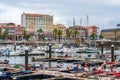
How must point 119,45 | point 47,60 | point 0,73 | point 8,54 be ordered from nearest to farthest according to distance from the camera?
point 0,73 < point 47,60 < point 8,54 < point 119,45

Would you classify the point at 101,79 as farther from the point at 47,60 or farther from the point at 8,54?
the point at 8,54

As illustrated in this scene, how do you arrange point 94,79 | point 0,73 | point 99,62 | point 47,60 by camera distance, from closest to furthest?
1. point 94,79
2. point 0,73
3. point 99,62
4. point 47,60

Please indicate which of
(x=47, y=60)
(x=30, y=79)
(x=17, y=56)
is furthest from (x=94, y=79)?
(x=17, y=56)

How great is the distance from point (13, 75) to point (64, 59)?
3172 cm

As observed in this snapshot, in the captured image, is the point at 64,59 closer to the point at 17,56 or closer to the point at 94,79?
the point at 17,56

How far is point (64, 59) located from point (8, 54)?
2778 cm

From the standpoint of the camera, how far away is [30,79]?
139ft

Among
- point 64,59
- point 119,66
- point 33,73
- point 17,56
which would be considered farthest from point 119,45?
point 33,73

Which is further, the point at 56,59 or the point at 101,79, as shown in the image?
the point at 56,59

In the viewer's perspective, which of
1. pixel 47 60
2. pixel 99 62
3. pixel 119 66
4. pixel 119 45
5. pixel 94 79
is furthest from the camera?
pixel 119 45

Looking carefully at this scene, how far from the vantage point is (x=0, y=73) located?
138 feet

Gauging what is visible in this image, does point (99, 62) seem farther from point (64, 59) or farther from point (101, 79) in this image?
point (101, 79)

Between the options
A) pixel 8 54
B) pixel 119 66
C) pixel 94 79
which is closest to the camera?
pixel 94 79

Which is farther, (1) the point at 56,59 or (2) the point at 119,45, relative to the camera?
(2) the point at 119,45
